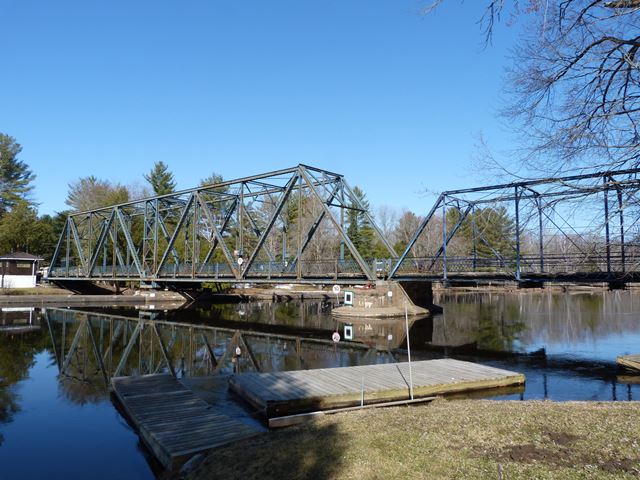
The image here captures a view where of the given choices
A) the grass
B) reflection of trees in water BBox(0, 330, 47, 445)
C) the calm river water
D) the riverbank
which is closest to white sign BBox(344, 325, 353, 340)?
the calm river water

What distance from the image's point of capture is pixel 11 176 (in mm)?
77188

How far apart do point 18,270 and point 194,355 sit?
141 ft

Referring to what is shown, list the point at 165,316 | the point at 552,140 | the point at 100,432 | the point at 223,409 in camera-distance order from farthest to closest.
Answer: the point at 165,316, the point at 223,409, the point at 100,432, the point at 552,140

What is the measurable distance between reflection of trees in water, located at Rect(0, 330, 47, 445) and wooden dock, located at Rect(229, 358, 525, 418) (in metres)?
5.41

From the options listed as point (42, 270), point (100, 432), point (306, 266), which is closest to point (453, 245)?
point (306, 266)

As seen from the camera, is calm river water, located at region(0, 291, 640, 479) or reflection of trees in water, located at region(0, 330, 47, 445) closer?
calm river water, located at region(0, 291, 640, 479)

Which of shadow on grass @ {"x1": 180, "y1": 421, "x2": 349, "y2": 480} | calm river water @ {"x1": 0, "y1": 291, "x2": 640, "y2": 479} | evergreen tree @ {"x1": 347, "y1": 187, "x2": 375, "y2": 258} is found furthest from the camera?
evergreen tree @ {"x1": 347, "y1": 187, "x2": 375, "y2": 258}

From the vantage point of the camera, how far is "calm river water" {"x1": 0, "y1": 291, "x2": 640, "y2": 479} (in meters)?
9.41

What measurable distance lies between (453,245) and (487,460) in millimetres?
71396

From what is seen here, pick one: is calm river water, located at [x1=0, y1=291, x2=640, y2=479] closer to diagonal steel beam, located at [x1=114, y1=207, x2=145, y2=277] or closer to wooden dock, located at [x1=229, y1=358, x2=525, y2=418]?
wooden dock, located at [x1=229, y1=358, x2=525, y2=418]

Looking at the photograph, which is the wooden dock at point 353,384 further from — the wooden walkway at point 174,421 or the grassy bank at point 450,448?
the grassy bank at point 450,448

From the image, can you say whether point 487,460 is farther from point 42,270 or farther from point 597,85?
point 42,270

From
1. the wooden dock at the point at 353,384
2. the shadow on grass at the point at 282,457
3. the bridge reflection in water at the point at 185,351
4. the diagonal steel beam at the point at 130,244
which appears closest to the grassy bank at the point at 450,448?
the shadow on grass at the point at 282,457

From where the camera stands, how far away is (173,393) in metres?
11.2
